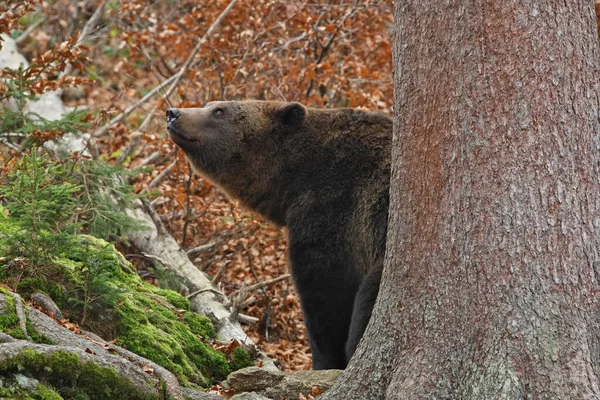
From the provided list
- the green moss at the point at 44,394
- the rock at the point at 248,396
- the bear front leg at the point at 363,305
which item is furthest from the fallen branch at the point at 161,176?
the green moss at the point at 44,394

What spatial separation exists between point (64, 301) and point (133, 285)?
107 centimetres

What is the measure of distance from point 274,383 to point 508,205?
2181 millimetres

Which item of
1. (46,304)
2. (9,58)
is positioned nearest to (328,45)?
(9,58)

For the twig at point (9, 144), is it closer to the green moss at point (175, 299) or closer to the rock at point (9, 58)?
the green moss at point (175, 299)

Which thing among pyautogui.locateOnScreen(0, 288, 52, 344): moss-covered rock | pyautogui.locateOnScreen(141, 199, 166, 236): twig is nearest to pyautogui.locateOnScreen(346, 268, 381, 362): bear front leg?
pyautogui.locateOnScreen(0, 288, 52, 344): moss-covered rock

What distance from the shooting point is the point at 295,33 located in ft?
39.6

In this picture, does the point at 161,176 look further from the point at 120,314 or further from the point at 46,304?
the point at 46,304

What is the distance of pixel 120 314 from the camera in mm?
5996

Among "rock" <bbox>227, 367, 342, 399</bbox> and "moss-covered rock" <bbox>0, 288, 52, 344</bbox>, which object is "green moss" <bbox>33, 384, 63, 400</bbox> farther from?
"rock" <bbox>227, 367, 342, 399</bbox>

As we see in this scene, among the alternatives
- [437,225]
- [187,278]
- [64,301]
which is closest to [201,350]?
[64,301]

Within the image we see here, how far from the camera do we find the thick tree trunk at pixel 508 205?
4.30m

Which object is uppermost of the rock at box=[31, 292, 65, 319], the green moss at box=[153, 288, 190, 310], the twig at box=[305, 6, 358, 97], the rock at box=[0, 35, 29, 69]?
the twig at box=[305, 6, 358, 97]

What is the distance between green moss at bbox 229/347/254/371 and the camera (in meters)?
6.74

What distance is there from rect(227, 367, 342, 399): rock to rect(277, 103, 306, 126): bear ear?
268cm
